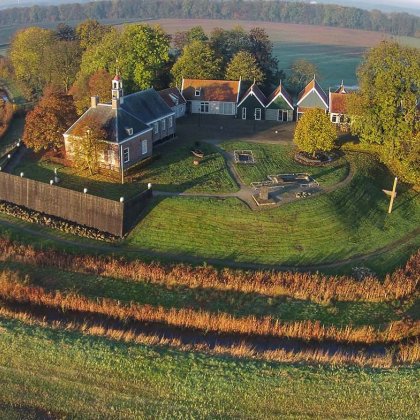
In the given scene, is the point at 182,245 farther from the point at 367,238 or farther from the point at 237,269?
the point at 367,238

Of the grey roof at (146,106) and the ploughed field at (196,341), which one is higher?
the grey roof at (146,106)

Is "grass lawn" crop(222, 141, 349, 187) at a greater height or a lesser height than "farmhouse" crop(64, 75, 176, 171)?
lesser

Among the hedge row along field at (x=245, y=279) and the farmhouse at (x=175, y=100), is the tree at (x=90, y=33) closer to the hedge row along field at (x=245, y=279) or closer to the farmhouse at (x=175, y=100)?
the farmhouse at (x=175, y=100)

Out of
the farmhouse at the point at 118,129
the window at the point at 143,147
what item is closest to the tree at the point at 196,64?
the farmhouse at the point at 118,129

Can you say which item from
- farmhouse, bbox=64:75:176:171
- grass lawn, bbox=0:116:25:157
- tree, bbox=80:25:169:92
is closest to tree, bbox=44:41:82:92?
tree, bbox=80:25:169:92

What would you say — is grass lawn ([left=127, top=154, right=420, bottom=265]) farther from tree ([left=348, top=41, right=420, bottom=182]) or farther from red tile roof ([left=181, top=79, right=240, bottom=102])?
red tile roof ([left=181, top=79, right=240, bottom=102])

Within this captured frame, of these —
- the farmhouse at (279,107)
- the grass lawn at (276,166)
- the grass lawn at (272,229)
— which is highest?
the farmhouse at (279,107)

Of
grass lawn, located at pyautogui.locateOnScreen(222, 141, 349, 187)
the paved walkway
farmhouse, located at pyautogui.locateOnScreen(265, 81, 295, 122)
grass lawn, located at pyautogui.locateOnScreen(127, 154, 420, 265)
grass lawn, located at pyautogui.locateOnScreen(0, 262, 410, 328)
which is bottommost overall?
grass lawn, located at pyautogui.locateOnScreen(0, 262, 410, 328)

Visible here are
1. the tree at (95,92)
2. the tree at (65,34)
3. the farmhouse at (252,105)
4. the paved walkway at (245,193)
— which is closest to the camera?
the paved walkway at (245,193)
